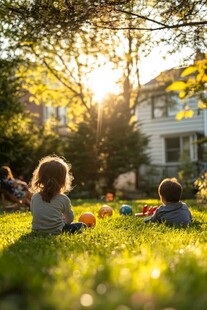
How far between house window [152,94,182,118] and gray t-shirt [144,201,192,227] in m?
21.9

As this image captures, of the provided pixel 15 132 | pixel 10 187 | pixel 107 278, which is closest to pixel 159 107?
pixel 15 132

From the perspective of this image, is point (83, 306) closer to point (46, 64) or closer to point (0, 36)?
point (0, 36)

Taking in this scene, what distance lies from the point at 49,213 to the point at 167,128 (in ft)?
78.2

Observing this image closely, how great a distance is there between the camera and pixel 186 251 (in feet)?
13.1

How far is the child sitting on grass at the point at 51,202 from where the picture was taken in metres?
6.09

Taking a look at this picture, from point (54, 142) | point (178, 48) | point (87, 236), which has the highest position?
point (178, 48)

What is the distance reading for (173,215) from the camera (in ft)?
23.0

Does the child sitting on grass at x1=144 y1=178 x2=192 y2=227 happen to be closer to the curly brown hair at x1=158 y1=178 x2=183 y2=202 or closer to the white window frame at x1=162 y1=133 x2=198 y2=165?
the curly brown hair at x1=158 y1=178 x2=183 y2=202

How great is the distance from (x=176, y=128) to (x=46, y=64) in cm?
1064

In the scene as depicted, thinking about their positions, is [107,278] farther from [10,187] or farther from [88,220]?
[10,187]

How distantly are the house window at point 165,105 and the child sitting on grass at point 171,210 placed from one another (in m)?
21.8

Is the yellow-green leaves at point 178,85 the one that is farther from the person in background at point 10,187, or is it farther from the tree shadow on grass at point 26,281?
the person in background at point 10,187

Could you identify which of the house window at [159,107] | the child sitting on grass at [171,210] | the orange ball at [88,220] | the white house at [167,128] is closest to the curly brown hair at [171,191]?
the child sitting on grass at [171,210]

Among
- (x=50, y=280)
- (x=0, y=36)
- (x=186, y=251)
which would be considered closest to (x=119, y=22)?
(x=186, y=251)
